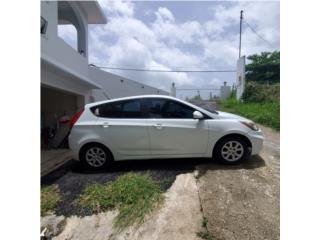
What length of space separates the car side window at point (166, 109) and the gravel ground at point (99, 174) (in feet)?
3.13

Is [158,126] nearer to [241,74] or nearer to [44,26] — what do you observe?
[44,26]

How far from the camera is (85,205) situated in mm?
3758

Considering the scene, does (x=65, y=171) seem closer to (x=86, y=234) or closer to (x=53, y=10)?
(x=86, y=234)

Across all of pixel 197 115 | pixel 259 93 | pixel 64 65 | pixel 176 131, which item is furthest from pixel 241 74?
pixel 176 131

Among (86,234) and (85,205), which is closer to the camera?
(86,234)

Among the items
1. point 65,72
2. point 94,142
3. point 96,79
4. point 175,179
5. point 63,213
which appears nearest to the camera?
point 63,213

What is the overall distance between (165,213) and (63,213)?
142 cm

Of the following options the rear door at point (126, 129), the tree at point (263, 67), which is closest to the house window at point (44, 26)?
the rear door at point (126, 129)

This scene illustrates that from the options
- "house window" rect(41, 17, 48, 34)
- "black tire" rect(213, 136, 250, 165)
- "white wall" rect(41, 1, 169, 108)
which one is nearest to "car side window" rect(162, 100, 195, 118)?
"black tire" rect(213, 136, 250, 165)

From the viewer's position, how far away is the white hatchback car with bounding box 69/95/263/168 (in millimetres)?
4875

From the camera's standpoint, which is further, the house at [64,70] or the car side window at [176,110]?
the house at [64,70]

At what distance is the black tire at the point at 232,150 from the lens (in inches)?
191

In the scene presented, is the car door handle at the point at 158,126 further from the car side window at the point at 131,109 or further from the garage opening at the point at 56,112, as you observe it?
the garage opening at the point at 56,112
